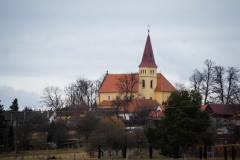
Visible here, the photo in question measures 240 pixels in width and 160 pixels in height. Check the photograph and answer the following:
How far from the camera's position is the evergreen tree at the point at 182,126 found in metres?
37.0

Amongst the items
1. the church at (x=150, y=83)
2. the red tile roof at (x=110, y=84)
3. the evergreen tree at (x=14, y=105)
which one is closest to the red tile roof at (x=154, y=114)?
the church at (x=150, y=83)

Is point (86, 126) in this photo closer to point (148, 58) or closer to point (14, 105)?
point (148, 58)

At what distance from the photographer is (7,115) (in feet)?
232

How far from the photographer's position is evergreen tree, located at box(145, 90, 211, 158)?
37.0 meters

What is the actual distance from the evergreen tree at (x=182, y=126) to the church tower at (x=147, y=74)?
3941 cm

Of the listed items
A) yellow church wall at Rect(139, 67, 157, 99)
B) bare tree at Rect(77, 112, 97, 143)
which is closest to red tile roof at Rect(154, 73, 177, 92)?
yellow church wall at Rect(139, 67, 157, 99)

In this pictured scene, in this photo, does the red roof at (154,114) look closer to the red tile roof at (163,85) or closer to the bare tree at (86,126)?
the bare tree at (86,126)

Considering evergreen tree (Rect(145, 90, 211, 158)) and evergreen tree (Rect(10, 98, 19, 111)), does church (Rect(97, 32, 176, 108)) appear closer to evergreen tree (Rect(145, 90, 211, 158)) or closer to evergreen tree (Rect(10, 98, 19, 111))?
evergreen tree (Rect(10, 98, 19, 111))

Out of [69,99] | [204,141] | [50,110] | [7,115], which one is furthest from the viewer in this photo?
[69,99]

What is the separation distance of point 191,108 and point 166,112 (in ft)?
8.27

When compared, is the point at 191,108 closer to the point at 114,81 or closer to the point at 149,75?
the point at 149,75

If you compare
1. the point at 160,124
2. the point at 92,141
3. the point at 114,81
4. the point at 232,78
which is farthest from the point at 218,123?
the point at 114,81

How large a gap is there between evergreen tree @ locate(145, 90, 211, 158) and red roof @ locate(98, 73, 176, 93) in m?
39.4

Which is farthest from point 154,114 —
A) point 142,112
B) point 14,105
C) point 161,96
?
point 14,105
